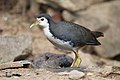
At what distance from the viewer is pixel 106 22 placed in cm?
1226

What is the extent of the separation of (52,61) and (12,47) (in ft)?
3.20

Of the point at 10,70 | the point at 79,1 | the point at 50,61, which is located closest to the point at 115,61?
the point at 79,1

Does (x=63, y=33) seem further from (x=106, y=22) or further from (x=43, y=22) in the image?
(x=106, y=22)

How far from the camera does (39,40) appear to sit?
11.9 meters

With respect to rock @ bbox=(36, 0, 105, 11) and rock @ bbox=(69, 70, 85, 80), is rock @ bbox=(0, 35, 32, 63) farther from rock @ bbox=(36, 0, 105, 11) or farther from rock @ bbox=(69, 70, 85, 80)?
rock @ bbox=(36, 0, 105, 11)

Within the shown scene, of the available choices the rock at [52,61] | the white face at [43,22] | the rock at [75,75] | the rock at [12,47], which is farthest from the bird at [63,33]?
the rock at [12,47]

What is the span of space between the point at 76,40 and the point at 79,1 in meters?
4.86

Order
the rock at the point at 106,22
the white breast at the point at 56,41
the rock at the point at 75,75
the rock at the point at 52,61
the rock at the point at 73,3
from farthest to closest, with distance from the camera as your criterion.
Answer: the rock at the point at 73,3 → the rock at the point at 106,22 → the rock at the point at 52,61 → the white breast at the point at 56,41 → the rock at the point at 75,75

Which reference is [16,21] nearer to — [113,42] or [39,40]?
[39,40]

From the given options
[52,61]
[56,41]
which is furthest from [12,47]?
[56,41]

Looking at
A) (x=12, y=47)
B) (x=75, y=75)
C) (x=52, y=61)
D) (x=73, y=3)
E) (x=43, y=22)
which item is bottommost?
(x=75, y=75)

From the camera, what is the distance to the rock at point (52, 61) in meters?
7.95

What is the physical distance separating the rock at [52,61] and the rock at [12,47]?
19.2 inches

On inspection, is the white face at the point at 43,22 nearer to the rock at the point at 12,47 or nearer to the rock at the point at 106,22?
the rock at the point at 12,47
